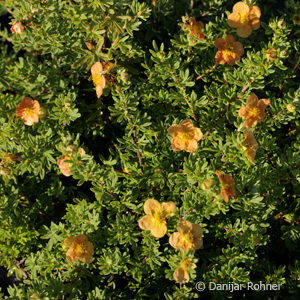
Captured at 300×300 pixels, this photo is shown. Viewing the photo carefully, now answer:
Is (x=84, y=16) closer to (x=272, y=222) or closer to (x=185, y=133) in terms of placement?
(x=185, y=133)

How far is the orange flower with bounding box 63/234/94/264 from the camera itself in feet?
7.36

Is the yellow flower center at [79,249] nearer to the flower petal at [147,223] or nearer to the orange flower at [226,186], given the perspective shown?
the flower petal at [147,223]

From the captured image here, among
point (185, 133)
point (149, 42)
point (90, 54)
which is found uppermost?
point (149, 42)

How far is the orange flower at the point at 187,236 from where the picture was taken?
2.10 m

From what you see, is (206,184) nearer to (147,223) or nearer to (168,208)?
(168,208)

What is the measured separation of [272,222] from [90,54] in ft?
7.01

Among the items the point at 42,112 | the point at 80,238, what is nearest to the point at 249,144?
the point at 80,238

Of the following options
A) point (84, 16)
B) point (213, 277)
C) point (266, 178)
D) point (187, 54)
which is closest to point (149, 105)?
point (187, 54)

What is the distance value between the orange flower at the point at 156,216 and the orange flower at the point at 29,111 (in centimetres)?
116

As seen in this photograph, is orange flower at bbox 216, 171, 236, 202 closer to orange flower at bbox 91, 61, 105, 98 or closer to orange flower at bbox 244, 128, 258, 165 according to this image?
orange flower at bbox 244, 128, 258, 165

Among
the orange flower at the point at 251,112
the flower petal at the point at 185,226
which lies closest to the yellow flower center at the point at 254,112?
the orange flower at the point at 251,112

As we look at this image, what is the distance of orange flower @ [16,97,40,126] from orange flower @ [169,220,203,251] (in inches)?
55.0

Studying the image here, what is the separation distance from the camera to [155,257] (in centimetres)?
242

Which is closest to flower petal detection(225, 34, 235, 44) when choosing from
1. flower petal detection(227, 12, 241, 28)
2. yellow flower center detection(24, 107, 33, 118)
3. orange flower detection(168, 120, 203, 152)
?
flower petal detection(227, 12, 241, 28)
